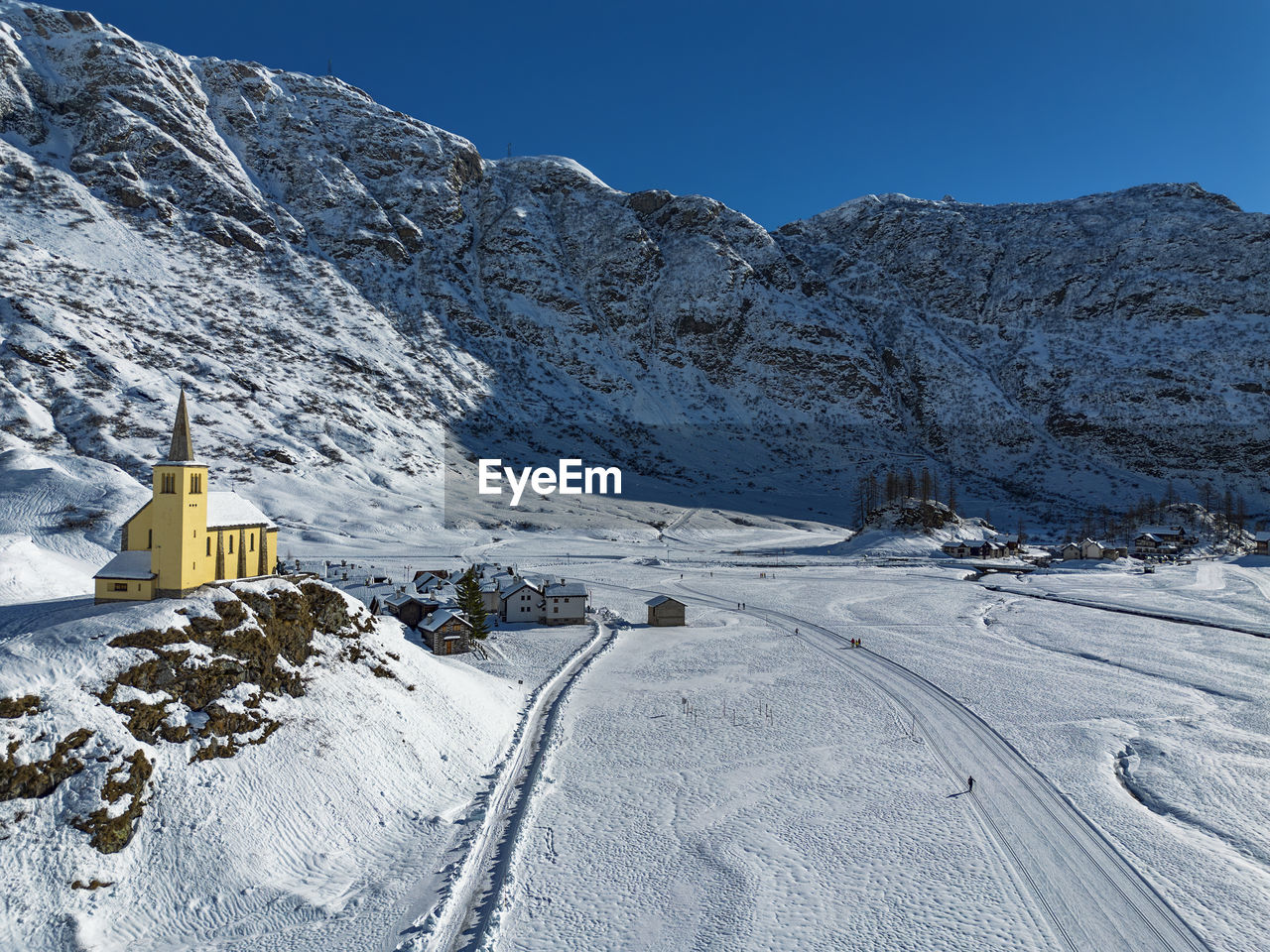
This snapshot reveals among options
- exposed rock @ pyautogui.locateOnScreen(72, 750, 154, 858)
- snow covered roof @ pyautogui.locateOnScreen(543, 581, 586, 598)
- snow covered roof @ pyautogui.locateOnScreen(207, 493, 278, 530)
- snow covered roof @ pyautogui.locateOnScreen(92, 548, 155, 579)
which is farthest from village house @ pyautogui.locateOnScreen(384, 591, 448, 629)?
exposed rock @ pyautogui.locateOnScreen(72, 750, 154, 858)

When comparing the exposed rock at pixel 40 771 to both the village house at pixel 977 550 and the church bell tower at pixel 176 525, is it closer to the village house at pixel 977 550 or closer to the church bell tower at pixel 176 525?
the church bell tower at pixel 176 525

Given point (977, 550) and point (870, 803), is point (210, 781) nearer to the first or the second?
point (870, 803)

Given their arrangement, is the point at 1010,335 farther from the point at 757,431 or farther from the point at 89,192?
the point at 89,192

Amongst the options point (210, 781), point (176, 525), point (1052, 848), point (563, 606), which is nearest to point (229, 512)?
point (176, 525)

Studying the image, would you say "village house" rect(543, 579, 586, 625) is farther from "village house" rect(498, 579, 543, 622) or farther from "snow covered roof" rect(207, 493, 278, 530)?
"snow covered roof" rect(207, 493, 278, 530)

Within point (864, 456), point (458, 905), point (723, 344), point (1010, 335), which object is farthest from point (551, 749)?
point (1010, 335)

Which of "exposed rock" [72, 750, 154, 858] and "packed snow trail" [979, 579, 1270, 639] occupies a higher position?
"exposed rock" [72, 750, 154, 858]
